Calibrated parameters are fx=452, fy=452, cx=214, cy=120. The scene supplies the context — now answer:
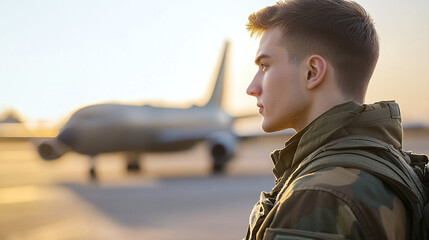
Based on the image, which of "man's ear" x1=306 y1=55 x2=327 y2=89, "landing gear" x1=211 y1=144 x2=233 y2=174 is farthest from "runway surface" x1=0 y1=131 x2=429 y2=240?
"man's ear" x1=306 y1=55 x2=327 y2=89

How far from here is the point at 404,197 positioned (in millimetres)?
1134

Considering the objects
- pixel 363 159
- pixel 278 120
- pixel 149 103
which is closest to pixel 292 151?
pixel 278 120

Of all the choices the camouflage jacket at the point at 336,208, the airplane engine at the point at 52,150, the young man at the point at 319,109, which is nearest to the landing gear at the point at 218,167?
the airplane engine at the point at 52,150

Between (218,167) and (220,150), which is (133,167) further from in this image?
(220,150)

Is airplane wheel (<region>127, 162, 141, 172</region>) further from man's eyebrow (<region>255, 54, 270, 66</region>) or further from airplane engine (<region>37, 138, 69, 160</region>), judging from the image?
man's eyebrow (<region>255, 54, 270, 66</region>)

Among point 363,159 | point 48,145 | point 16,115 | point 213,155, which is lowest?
point 16,115

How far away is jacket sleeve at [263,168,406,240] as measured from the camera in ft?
3.19

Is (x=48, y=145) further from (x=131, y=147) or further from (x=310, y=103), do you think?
(x=310, y=103)

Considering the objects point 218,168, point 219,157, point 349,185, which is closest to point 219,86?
point 218,168

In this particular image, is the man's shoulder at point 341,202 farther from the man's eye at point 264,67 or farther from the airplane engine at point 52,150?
the airplane engine at point 52,150

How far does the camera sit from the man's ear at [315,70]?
1314 millimetres

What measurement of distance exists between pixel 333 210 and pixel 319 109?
428mm

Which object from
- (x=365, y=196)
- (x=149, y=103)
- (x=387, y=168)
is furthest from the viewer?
(x=149, y=103)

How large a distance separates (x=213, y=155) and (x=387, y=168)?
14.5 m
